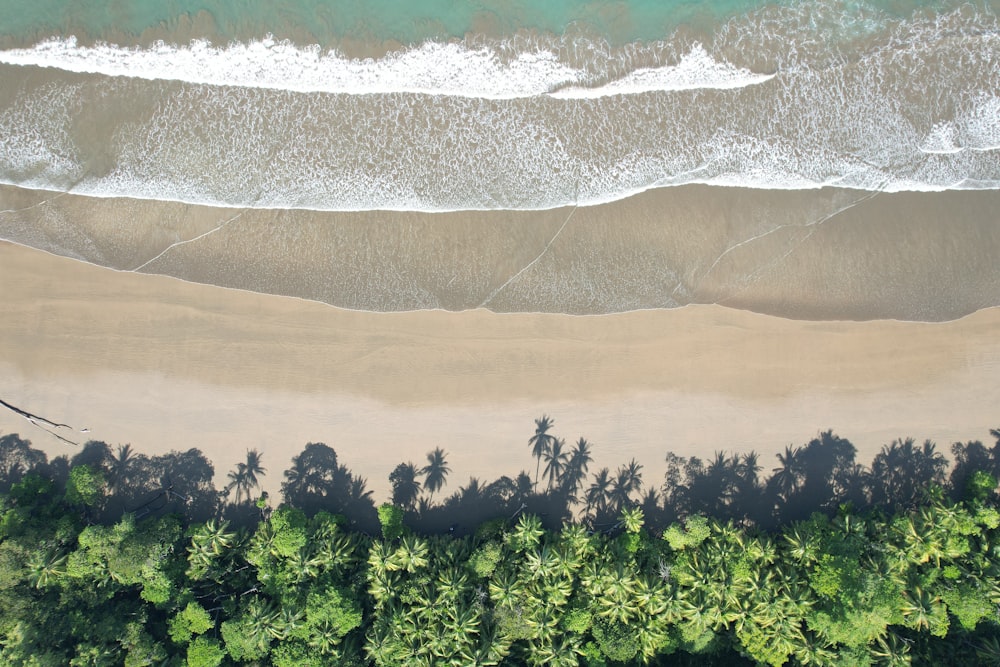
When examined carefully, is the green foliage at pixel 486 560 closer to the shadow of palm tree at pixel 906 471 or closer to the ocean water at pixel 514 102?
the ocean water at pixel 514 102

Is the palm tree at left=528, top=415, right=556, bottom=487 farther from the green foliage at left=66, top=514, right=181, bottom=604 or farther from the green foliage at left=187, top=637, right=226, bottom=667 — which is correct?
the green foliage at left=66, top=514, right=181, bottom=604

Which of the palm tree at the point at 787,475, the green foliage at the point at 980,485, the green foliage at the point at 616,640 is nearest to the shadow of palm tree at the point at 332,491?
the green foliage at the point at 616,640

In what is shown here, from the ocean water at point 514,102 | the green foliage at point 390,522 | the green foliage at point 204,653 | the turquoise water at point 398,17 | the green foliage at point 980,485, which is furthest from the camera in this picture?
the turquoise water at point 398,17

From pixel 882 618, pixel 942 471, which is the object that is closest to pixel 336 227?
pixel 882 618

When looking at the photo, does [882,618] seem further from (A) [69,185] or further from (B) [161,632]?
(A) [69,185]

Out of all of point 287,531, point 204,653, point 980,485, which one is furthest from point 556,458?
point 980,485
